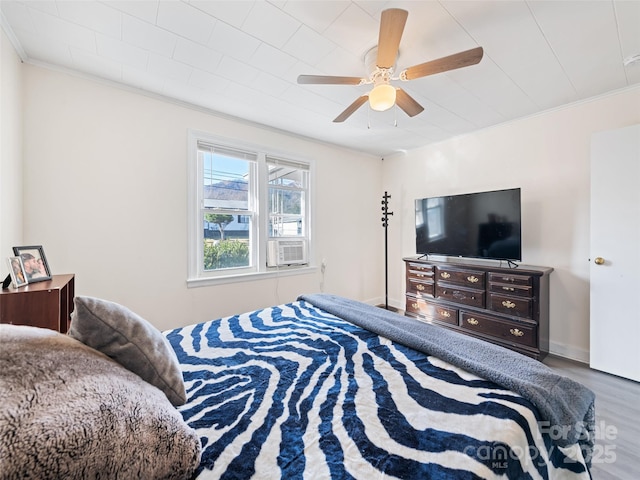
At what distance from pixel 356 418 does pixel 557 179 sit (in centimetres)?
325

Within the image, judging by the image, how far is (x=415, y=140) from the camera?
370 centimetres

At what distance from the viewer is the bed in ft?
2.40

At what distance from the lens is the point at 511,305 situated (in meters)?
2.67

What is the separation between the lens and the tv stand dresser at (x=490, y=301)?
8.40ft

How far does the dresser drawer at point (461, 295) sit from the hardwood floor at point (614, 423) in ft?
2.75

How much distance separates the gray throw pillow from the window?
1991mm

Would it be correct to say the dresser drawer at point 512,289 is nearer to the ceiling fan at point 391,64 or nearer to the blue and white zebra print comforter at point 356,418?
the blue and white zebra print comforter at point 356,418

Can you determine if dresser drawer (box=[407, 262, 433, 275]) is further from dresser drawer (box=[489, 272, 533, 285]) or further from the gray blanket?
the gray blanket

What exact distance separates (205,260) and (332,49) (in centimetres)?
237

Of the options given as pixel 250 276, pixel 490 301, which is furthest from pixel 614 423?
pixel 250 276

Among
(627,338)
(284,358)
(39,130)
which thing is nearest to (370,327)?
(284,358)

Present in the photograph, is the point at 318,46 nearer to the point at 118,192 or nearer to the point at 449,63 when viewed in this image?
the point at 449,63

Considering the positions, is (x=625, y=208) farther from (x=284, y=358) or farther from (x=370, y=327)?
(x=284, y=358)

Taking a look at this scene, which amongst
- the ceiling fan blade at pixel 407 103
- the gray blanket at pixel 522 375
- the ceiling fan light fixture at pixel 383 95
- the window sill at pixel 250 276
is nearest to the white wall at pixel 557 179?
the ceiling fan blade at pixel 407 103
